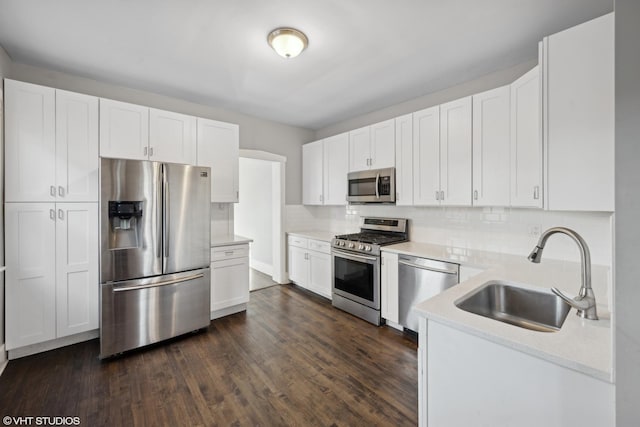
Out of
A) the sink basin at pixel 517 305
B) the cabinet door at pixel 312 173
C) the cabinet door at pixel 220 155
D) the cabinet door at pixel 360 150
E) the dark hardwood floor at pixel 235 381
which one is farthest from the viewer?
the cabinet door at pixel 312 173

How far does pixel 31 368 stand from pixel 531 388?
3569 mm

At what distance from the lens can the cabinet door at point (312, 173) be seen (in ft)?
14.7

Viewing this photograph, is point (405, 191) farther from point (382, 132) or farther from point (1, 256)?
point (1, 256)

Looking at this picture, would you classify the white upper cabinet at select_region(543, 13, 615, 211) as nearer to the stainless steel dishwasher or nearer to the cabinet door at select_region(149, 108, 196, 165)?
the stainless steel dishwasher

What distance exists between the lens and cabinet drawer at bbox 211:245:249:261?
3330mm

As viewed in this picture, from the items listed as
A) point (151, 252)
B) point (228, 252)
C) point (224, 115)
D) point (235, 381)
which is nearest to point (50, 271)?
point (151, 252)

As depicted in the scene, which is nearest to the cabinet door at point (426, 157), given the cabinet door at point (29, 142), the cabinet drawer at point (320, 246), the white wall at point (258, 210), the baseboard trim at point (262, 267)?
the cabinet drawer at point (320, 246)

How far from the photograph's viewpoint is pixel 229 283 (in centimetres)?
344

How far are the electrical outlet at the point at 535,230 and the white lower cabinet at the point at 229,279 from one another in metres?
3.16

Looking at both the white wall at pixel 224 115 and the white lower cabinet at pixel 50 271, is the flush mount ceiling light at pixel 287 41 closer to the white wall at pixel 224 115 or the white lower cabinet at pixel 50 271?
the white wall at pixel 224 115

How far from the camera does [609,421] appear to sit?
2.79 ft

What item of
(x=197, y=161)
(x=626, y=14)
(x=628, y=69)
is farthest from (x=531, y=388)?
(x=197, y=161)

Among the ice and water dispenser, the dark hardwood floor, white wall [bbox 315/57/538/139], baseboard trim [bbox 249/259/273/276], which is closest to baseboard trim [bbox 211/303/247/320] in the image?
the dark hardwood floor

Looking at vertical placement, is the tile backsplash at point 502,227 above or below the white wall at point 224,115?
below
